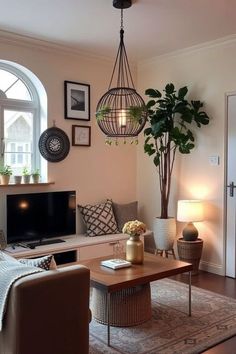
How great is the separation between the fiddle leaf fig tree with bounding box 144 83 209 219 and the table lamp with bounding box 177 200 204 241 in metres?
0.36

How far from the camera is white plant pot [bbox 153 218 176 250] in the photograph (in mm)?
4676

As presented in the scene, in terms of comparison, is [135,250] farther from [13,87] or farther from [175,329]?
[13,87]

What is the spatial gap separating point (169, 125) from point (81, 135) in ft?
3.74

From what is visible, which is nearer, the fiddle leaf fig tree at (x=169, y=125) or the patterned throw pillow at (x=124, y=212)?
the fiddle leaf fig tree at (x=169, y=125)

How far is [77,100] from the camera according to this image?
4840 mm

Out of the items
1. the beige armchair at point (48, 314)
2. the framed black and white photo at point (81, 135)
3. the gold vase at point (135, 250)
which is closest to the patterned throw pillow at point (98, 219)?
the framed black and white photo at point (81, 135)

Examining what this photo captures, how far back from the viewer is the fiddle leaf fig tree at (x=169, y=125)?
180 inches

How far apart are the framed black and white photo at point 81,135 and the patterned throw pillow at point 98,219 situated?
32.0 inches

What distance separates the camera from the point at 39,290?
2.11 m

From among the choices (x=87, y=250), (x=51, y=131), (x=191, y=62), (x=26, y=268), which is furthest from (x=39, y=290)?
(x=191, y=62)

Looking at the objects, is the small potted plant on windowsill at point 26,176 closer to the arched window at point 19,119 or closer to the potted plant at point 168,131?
the arched window at point 19,119

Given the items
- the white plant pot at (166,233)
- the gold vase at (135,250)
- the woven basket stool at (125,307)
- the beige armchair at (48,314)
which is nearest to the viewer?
the beige armchair at (48,314)

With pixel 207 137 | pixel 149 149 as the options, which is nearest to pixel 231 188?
pixel 207 137

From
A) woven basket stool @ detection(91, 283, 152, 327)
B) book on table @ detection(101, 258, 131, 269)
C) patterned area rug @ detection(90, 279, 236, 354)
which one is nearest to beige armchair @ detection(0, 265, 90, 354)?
patterned area rug @ detection(90, 279, 236, 354)
